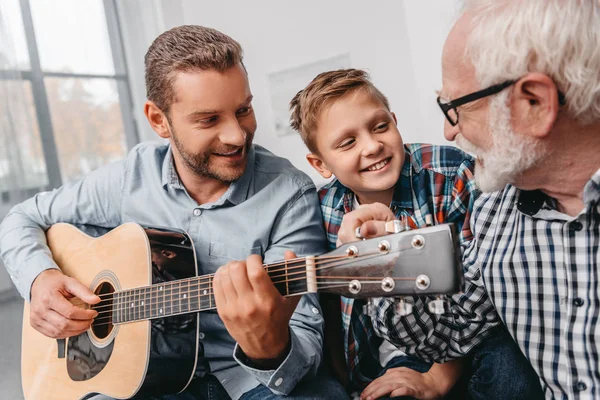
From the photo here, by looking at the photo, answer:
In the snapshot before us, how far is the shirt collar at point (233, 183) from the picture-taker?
150 cm

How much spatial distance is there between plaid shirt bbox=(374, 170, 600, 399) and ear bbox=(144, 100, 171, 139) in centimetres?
80

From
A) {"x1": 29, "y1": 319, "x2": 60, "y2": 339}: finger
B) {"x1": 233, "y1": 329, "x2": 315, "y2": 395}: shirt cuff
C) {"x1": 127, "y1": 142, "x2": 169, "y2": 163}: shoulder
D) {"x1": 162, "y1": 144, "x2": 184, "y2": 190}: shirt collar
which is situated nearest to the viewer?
{"x1": 233, "y1": 329, "x2": 315, "y2": 395}: shirt cuff

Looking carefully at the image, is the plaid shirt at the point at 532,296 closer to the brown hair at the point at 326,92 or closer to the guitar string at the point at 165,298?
the guitar string at the point at 165,298

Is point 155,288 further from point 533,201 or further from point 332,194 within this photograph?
point 533,201

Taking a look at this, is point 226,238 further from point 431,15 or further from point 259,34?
point 259,34

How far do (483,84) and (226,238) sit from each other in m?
0.78

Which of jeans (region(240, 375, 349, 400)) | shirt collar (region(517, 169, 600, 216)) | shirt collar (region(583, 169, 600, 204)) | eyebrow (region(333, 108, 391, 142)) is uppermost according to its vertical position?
eyebrow (region(333, 108, 391, 142))

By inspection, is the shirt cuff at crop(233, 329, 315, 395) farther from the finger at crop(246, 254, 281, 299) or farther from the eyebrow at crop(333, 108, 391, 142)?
the eyebrow at crop(333, 108, 391, 142)

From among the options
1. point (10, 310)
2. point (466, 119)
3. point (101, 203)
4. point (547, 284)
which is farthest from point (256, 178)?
point (10, 310)

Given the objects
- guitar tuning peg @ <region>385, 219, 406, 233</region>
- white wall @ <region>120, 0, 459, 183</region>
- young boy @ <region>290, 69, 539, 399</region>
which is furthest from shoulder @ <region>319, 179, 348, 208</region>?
white wall @ <region>120, 0, 459, 183</region>

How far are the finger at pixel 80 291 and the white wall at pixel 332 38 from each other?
1.90 metres

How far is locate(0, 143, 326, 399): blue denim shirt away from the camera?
1.38 meters

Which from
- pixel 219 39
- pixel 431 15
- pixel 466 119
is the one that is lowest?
pixel 466 119

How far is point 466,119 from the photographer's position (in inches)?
40.7
